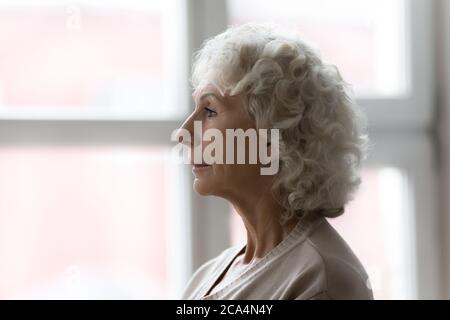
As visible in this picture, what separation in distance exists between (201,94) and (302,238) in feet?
1.21

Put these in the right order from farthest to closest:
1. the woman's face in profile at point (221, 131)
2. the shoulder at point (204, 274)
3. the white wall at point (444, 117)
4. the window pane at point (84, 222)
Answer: the white wall at point (444, 117)
the window pane at point (84, 222)
the shoulder at point (204, 274)
the woman's face in profile at point (221, 131)

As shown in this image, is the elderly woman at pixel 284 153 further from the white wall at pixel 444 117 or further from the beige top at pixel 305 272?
the white wall at pixel 444 117

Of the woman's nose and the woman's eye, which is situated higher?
the woman's eye

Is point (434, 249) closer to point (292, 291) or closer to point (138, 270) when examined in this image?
point (138, 270)

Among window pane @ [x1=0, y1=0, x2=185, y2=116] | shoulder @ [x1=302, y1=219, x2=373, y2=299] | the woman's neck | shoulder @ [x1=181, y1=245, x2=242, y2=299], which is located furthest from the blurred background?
shoulder @ [x1=302, y1=219, x2=373, y2=299]

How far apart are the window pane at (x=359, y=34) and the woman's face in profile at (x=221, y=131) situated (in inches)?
42.1

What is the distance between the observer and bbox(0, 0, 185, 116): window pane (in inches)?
86.2

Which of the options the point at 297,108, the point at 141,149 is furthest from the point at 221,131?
the point at 141,149

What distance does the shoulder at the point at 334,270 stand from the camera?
1227 mm

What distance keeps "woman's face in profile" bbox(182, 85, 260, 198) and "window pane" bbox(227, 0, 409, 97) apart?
107cm

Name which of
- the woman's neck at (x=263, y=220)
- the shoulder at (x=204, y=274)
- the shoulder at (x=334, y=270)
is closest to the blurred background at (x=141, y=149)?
the shoulder at (x=204, y=274)

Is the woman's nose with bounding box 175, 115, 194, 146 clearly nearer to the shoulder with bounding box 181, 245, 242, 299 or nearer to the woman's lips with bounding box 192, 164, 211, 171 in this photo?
the woman's lips with bounding box 192, 164, 211, 171

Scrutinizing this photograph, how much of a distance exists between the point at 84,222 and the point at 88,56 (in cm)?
56

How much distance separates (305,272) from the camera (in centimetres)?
125
